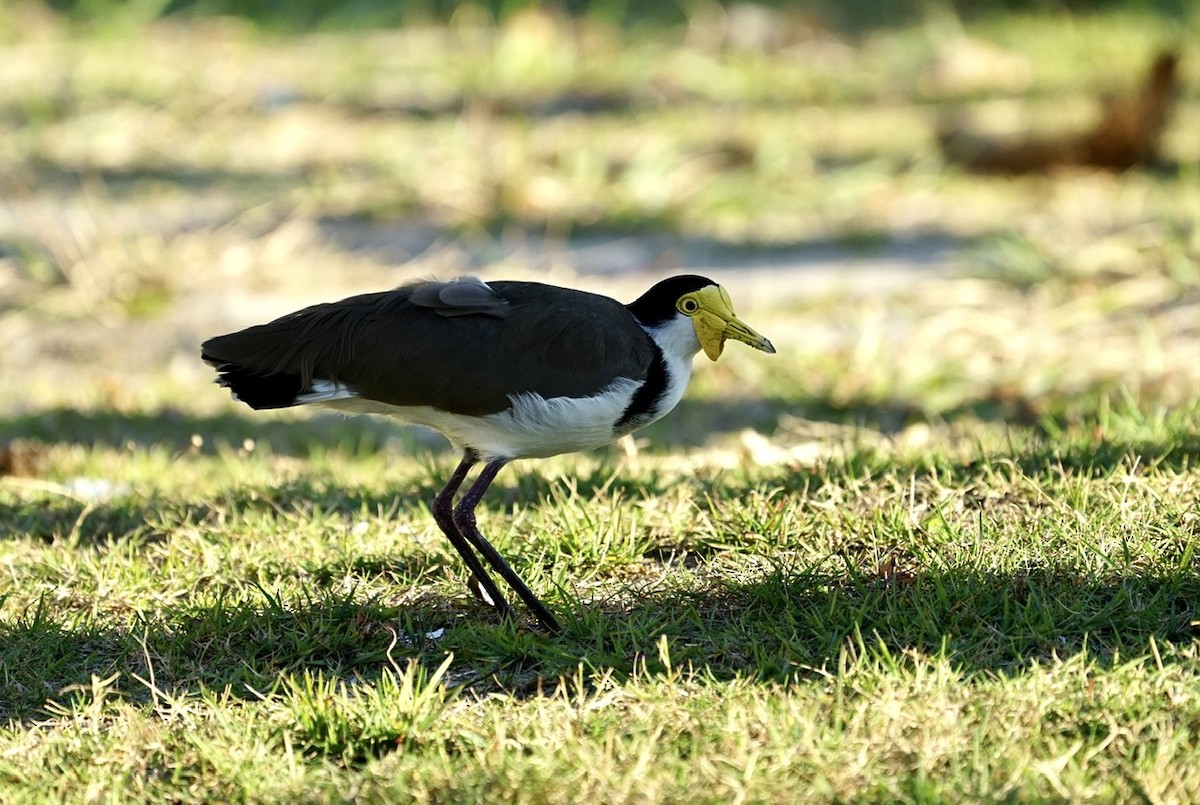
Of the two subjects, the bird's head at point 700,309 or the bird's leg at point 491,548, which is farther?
the bird's head at point 700,309

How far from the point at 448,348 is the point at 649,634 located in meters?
0.79

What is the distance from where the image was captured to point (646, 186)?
8133 millimetres

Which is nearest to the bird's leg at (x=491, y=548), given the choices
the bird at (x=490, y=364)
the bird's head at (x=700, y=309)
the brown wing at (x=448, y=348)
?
the bird at (x=490, y=364)

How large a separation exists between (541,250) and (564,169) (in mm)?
1016

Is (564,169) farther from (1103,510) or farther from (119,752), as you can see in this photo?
(119,752)

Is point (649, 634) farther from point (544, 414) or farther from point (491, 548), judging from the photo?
point (544, 414)

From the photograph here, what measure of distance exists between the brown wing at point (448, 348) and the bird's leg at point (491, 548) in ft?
0.56

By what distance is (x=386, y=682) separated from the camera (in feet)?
9.95

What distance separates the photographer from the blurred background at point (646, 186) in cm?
616

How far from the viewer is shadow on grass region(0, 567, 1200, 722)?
123 inches

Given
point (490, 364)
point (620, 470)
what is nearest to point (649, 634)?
point (490, 364)

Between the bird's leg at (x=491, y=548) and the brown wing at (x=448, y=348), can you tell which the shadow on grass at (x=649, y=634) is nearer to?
the bird's leg at (x=491, y=548)

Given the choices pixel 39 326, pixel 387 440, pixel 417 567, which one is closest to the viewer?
pixel 417 567

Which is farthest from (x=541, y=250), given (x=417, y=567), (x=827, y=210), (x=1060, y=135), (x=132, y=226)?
(x=417, y=567)
